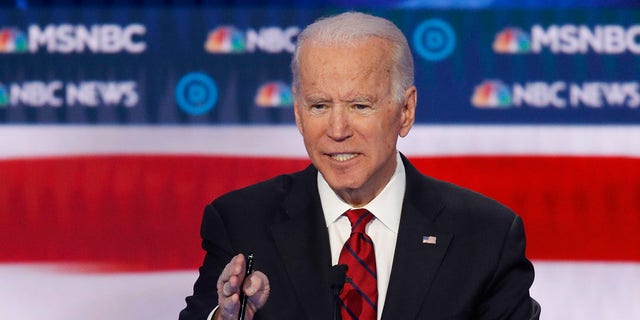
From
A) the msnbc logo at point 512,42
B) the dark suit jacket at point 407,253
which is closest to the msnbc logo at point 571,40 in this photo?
the msnbc logo at point 512,42

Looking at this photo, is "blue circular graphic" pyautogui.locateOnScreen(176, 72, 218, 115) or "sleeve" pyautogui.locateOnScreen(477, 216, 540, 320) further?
"blue circular graphic" pyautogui.locateOnScreen(176, 72, 218, 115)

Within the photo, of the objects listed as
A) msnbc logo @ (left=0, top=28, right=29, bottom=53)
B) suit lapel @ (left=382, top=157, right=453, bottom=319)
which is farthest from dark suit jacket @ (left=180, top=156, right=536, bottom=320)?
msnbc logo @ (left=0, top=28, right=29, bottom=53)

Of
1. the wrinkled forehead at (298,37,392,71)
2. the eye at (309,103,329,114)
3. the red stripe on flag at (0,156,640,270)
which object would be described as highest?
the wrinkled forehead at (298,37,392,71)

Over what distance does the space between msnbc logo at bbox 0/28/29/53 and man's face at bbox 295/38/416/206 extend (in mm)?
1449

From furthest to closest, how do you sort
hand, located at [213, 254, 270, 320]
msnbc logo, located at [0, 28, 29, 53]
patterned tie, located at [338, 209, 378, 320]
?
msnbc logo, located at [0, 28, 29, 53], patterned tie, located at [338, 209, 378, 320], hand, located at [213, 254, 270, 320]

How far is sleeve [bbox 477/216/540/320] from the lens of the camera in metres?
2.15

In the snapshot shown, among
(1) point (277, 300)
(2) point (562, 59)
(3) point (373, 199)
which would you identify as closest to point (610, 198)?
(2) point (562, 59)

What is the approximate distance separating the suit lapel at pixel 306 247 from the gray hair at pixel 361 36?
268mm

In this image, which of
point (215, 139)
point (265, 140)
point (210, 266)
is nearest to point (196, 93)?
point (215, 139)

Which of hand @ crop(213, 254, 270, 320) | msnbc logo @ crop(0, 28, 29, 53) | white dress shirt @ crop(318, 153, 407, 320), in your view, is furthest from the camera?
msnbc logo @ crop(0, 28, 29, 53)

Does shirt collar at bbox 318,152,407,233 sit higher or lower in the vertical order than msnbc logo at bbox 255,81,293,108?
lower

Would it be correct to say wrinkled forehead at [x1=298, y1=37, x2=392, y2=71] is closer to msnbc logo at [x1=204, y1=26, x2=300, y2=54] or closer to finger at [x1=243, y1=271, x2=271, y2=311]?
finger at [x1=243, y1=271, x2=271, y2=311]

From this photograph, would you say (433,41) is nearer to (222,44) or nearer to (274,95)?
Answer: (274,95)

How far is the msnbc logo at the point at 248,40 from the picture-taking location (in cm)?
332
